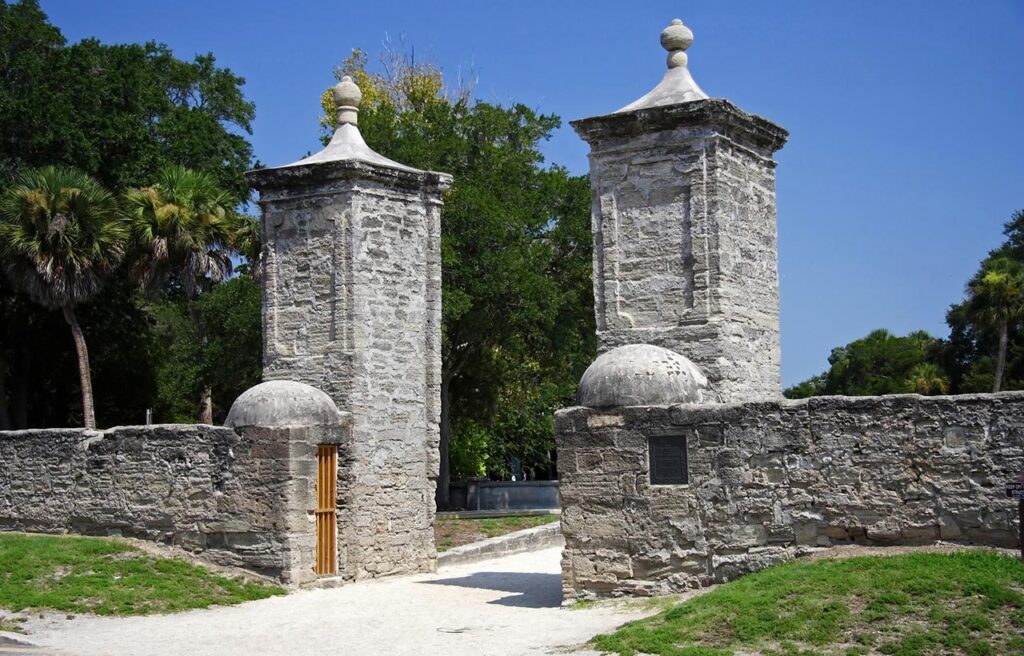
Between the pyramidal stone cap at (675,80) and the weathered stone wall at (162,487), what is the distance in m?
5.39

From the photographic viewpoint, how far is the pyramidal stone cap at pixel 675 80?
13.9m

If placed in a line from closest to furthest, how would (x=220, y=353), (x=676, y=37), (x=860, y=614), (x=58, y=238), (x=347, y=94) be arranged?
(x=860, y=614) < (x=676, y=37) < (x=347, y=94) < (x=58, y=238) < (x=220, y=353)

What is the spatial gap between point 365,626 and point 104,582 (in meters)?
3.26

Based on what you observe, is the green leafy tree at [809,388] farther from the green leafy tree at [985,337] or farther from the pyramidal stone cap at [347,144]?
the pyramidal stone cap at [347,144]

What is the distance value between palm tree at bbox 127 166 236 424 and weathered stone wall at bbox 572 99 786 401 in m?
12.6

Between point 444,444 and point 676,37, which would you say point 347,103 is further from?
point 444,444

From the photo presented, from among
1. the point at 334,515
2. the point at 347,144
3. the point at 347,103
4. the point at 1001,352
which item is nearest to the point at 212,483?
the point at 334,515

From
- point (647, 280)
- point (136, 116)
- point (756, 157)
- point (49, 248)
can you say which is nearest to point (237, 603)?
point (647, 280)

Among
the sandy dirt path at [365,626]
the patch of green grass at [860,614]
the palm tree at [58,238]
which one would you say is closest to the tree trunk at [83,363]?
the palm tree at [58,238]

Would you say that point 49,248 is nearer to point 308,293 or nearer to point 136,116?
point 136,116

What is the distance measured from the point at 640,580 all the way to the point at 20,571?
21.3 ft

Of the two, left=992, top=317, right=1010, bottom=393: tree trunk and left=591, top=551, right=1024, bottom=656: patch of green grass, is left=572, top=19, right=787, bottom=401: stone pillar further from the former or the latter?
left=992, top=317, right=1010, bottom=393: tree trunk

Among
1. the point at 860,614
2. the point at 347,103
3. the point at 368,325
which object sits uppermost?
the point at 347,103

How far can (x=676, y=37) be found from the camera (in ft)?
47.9
